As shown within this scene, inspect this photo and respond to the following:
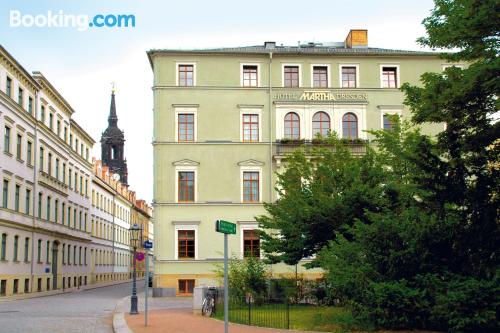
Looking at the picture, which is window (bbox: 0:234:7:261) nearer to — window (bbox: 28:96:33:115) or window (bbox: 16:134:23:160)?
window (bbox: 16:134:23:160)

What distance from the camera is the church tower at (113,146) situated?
10838cm

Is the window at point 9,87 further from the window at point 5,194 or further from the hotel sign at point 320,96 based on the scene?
the hotel sign at point 320,96

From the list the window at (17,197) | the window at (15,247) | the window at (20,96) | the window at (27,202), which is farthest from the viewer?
the window at (27,202)

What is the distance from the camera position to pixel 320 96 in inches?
1580

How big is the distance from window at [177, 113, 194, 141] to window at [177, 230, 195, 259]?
19.3ft

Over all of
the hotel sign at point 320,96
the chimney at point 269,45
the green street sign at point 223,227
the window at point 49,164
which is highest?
the chimney at point 269,45

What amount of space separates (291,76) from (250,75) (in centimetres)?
266

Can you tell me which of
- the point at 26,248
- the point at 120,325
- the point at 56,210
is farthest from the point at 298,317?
the point at 56,210

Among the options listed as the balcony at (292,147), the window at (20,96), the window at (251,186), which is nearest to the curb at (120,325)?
the window at (251,186)

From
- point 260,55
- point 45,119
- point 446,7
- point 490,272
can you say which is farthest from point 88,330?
point 45,119

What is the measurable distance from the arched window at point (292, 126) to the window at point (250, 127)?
1.92 m

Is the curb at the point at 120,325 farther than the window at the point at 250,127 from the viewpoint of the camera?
No

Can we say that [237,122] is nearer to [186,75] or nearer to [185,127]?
[185,127]

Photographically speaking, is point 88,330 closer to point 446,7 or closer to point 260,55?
point 446,7
